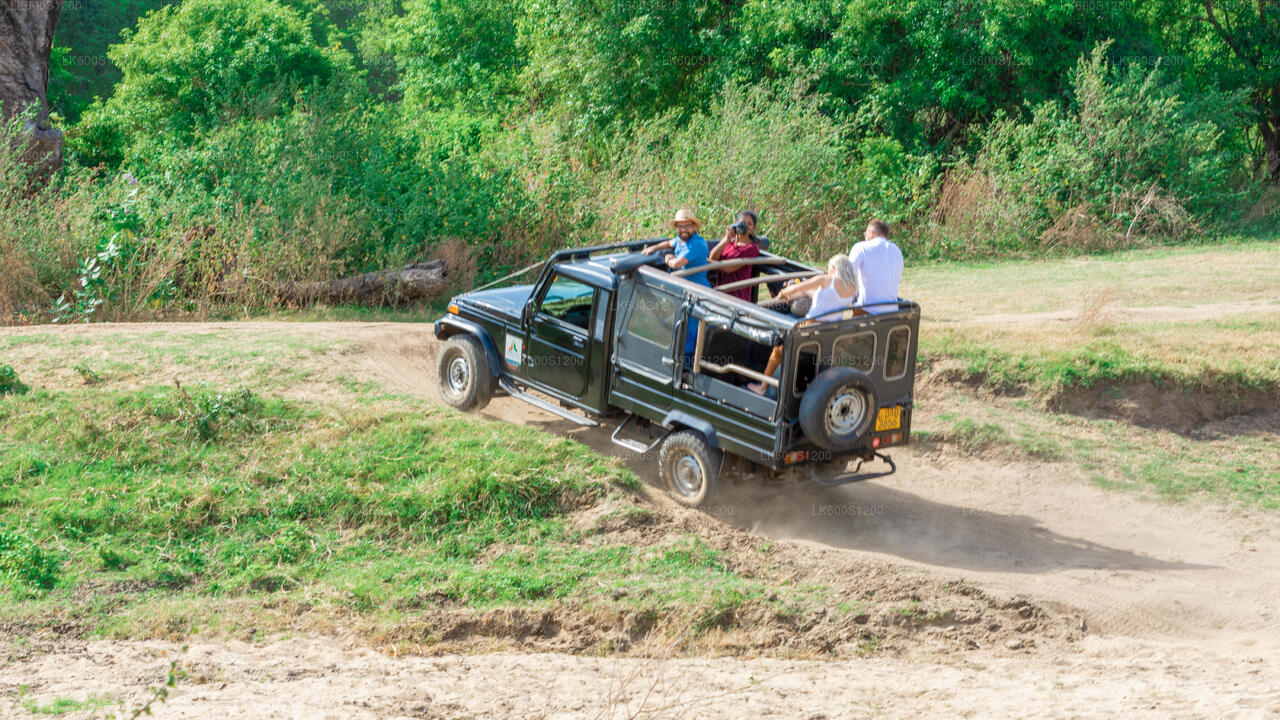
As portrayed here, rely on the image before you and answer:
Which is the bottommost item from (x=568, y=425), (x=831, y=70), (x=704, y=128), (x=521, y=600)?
(x=521, y=600)

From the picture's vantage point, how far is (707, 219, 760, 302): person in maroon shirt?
33.1 feet

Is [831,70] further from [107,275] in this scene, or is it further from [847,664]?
[847,664]

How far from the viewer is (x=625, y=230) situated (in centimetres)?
1734

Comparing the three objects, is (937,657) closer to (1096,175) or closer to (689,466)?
(689,466)

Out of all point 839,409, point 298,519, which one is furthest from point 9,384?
point 839,409

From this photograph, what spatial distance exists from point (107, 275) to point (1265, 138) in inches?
1032

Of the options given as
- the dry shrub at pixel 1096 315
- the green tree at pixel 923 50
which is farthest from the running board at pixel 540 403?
the green tree at pixel 923 50

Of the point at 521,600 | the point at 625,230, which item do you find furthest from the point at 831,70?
the point at 521,600

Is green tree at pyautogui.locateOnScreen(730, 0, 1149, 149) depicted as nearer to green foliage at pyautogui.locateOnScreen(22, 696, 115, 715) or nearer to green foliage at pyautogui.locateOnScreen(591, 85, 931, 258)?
green foliage at pyautogui.locateOnScreen(591, 85, 931, 258)

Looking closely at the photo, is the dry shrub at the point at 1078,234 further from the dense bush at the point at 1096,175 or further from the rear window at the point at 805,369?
the rear window at the point at 805,369

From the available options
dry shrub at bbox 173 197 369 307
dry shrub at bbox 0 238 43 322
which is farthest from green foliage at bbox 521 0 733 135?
dry shrub at bbox 0 238 43 322

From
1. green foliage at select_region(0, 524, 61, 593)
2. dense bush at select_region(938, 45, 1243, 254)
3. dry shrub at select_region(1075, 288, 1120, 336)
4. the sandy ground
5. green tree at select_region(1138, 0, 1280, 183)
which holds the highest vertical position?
green tree at select_region(1138, 0, 1280, 183)

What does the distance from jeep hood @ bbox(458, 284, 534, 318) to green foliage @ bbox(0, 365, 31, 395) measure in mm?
4121

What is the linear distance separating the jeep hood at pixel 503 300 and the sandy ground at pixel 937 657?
115 cm
